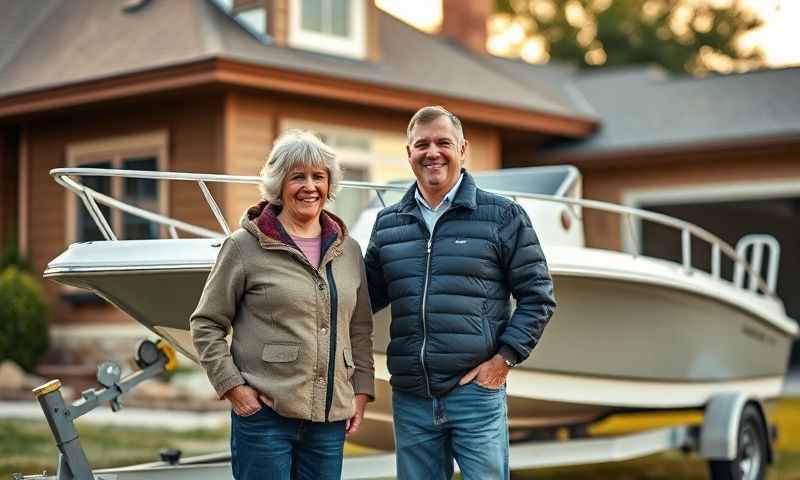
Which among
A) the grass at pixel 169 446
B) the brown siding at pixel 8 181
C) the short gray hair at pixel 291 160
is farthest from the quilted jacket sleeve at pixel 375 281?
the brown siding at pixel 8 181

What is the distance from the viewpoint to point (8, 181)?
13.6m

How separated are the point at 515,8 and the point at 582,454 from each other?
99.1 ft

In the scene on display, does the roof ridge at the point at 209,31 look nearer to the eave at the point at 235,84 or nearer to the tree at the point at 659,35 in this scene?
the eave at the point at 235,84

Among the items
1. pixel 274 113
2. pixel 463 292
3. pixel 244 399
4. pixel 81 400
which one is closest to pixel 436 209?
pixel 463 292

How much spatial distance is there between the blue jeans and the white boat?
43.7 inches

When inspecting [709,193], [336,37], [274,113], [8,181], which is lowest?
[709,193]

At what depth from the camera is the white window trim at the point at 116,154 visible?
12.0m

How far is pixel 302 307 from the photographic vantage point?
3771mm

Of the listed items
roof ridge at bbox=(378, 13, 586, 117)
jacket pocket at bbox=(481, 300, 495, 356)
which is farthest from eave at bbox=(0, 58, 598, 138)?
jacket pocket at bbox=(481, 300, 495, 356)

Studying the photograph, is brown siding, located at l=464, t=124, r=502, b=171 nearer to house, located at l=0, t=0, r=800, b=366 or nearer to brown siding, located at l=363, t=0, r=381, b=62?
house, located at l=0, t=0, r=800, b=366

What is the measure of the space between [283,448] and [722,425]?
3.68 metres

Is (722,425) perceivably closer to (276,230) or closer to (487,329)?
(487,329)

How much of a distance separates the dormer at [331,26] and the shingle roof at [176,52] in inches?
7.1

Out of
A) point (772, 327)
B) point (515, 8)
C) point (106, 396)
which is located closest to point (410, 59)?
point (772, 327)
